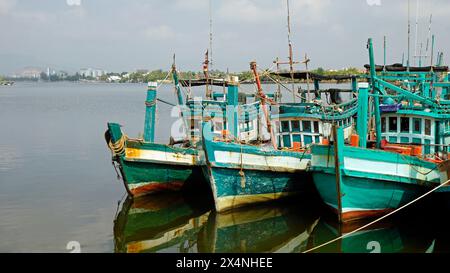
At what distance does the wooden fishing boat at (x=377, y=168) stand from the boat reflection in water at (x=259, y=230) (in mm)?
1296

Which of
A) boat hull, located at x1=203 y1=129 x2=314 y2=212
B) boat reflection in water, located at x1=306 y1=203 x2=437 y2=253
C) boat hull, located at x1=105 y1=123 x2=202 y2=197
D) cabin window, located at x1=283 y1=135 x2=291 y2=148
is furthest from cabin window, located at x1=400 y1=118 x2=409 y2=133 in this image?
boat hull, located at x1=105 y1=123 x2=202 y2=197

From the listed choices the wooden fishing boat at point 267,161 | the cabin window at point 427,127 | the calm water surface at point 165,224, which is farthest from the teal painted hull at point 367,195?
the cabin window at point 427,127

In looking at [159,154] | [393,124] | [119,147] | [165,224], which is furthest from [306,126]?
[119,147]

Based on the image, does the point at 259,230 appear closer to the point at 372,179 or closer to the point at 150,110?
the point at 372,179

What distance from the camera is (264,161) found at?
16.0 m

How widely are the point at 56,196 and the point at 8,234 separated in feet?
15.2

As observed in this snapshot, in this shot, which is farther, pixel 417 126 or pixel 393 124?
pixel 393 124

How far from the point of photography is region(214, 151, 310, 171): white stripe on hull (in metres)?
15.6

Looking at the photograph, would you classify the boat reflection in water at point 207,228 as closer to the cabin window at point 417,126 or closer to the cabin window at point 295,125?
the cabin window at point 295,125

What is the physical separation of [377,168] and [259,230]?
3.95 metres

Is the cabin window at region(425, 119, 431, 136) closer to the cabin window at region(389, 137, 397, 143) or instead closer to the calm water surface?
the cabin window at region(389, 137, 397, 143)
